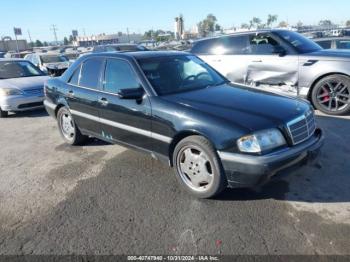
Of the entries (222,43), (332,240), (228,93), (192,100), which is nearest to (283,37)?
(222,43)

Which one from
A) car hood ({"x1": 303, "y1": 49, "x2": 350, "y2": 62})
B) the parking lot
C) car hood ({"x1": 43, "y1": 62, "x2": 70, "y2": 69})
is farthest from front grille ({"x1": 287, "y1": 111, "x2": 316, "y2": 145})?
car hood ({"x1": 43, "y1": 62, "x2": 70, "y2": 69})

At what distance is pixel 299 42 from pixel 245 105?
4316 millimetres

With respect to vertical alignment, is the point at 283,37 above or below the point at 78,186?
above

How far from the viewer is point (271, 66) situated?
714 centimetres

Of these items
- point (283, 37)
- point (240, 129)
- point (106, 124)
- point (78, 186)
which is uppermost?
point (283, 37)

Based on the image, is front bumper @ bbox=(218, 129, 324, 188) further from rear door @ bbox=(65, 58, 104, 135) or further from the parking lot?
rear door @ bbox=(65, 58, 104, 135)

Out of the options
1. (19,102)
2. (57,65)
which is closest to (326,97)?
(19,102)

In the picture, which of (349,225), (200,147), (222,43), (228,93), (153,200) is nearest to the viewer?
(349,225)

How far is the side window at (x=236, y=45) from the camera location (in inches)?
301

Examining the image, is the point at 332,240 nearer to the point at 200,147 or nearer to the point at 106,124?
the point at 200,147

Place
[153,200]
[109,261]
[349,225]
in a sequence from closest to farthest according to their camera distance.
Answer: [109,261], [349,225], [153,200]

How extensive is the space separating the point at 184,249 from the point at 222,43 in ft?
20.5

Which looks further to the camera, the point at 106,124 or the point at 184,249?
the point at 106,124

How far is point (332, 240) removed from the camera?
9.23 ft
